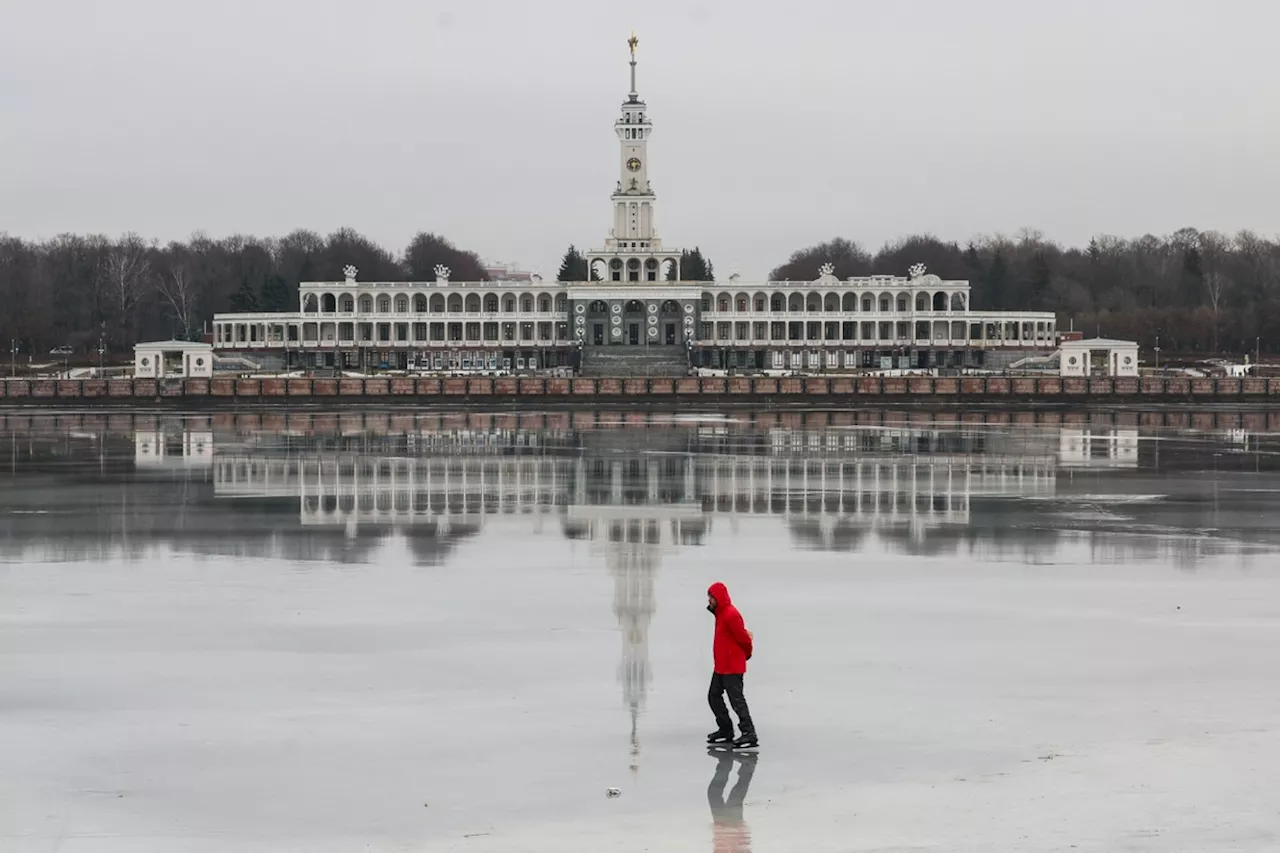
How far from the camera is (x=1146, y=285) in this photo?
18150 cm

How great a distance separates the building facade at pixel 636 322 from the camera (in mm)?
150875

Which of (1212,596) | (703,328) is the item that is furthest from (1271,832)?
(703,328)

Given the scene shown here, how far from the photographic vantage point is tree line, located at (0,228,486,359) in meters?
159

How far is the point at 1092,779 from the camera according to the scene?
1407cm

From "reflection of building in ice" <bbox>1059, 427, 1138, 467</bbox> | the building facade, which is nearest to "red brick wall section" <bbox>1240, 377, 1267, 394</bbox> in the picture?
"reflection of building in ice" <bbox>1059, 427, 1138, 467</bbox>

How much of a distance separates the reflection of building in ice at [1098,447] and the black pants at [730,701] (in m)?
34.2

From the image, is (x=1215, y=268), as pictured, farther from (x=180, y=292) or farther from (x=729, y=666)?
(x=729, y=666)

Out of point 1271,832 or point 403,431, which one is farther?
point 403,431

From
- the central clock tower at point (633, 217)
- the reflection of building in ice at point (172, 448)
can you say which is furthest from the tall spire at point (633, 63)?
the reflection of building in ice at point (172, 448)

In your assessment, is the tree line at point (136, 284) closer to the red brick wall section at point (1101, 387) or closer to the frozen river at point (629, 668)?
the red brick wall section at point (1101, 387)

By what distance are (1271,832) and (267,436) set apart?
55598 millimetres

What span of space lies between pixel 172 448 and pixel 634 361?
8437 cm

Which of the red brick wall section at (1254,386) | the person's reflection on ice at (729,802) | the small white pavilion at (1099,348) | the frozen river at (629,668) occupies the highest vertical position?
the small white pavilion at (1099,348)

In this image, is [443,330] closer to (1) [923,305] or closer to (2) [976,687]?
(1) [923,305]
